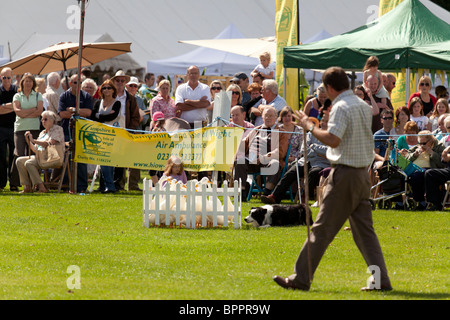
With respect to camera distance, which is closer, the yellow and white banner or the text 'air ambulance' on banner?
the text 'air ambulance' on banner

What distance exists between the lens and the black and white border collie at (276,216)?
11.5 metres

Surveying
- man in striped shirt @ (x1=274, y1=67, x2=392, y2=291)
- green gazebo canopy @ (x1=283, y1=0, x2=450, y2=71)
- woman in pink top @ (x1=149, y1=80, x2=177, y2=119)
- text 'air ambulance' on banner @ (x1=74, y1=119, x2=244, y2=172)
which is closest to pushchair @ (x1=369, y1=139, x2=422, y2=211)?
text 'air ambulance' on banner @ (x1=74, y1=119, x2=244, y2=172)

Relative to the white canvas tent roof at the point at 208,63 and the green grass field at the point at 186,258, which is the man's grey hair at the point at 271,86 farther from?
the white canvas tent roof at the point at 208,63

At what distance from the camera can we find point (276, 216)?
37.8 feet

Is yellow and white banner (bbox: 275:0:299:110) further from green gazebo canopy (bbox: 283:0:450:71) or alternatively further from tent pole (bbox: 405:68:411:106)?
tent pole (bbox: 405:68:411:106)

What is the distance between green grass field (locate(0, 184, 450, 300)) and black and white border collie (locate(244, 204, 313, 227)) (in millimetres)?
183

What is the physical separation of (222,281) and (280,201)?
6.92 meters

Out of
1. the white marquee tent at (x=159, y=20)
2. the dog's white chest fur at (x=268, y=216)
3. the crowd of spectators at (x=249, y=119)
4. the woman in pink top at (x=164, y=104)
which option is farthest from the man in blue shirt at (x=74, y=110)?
the white marquee tent at (x=159, y=20)

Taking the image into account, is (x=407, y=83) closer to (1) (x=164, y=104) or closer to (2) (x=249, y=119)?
(2) (x=249, y=119)

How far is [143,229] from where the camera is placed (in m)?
11.1

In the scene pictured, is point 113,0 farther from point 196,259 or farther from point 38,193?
point 196,259

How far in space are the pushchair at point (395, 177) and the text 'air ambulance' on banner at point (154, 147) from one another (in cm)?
247

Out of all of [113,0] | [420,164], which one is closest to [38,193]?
[420,164]

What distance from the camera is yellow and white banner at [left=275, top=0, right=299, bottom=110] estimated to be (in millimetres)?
19125
